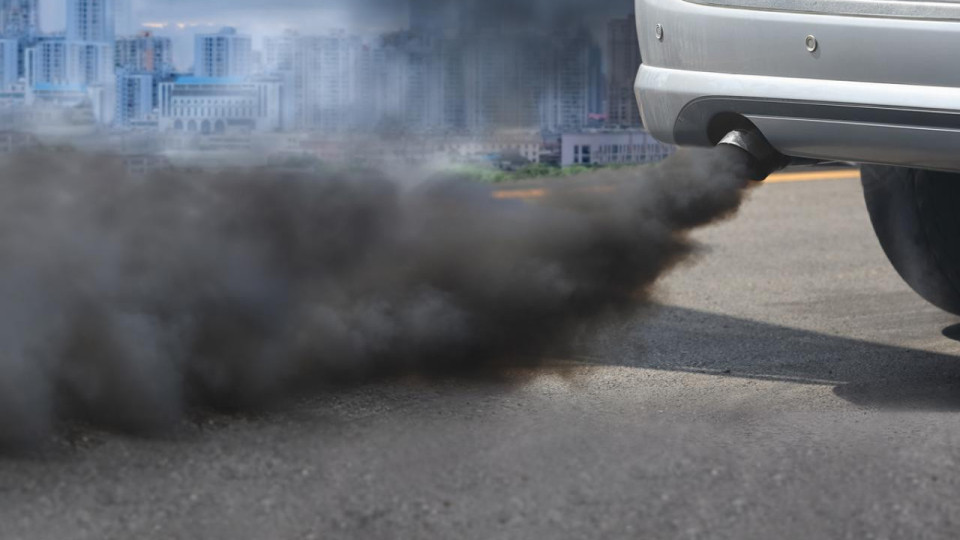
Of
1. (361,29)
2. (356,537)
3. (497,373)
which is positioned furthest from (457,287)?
(356,537)

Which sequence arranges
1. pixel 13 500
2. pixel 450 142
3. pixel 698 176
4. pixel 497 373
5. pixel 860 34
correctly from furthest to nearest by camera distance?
1. pixel 450 142
2. pixel 698 176
3. pixel 497 373
4. pixel 860 34
5. pixel 13 500

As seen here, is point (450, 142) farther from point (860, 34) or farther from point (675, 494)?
point (675, 494)

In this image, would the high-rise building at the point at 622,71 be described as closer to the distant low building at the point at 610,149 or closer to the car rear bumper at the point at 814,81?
the distant low building at the point at 610,149

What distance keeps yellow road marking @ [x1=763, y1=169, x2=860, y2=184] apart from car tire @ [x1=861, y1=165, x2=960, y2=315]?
503 cm

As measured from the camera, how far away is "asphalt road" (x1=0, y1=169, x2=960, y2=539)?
281 centimetres

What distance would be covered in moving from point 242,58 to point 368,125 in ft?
2.09

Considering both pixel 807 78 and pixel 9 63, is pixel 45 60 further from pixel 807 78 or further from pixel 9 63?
pixel 807 78

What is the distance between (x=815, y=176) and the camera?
10.3 m

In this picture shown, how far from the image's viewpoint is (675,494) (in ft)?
9.75

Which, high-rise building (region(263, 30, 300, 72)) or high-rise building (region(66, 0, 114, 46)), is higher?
high-rise building (region(66, 0, 114, 46))

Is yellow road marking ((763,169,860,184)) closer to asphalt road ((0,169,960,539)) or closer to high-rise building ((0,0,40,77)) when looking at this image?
asphalt road ((0,169,960,539))

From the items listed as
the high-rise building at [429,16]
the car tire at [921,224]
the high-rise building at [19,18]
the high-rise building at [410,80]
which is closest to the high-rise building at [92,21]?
the high-rise building at [19,18]

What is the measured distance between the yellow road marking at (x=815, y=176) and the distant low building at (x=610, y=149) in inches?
183

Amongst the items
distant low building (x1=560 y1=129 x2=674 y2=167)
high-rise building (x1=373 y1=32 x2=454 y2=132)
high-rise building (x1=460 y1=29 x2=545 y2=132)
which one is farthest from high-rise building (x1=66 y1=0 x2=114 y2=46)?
distant low building (x1=560 y1=129 x2=674 y2=167)
